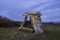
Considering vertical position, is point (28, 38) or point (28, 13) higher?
point (28, 13)

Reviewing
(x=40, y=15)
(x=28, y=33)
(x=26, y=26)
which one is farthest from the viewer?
(x=26, y=26)

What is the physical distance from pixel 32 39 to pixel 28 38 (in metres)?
0.44

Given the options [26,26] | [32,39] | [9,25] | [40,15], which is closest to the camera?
[32,39]

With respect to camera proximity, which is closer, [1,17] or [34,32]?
[34,32]

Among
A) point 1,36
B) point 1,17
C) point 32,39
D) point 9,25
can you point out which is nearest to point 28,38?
point 32,39

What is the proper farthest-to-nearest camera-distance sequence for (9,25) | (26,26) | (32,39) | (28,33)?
(9,25) → (26,26) → (28,33) → (32,39)

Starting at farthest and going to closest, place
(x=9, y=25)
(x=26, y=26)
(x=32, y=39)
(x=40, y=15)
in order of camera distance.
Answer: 1. (x=9, y=25)
2. (x=26, y=26)
3. (x=40, y=15)
4. (x=32, y=39)

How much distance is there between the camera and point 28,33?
18.9m

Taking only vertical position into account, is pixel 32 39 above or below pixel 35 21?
below

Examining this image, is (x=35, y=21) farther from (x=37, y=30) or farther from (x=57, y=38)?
(x=57, y=38)

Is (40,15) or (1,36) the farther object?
(40,15)

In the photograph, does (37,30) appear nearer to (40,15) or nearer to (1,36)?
(40,15)

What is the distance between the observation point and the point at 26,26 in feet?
70.9

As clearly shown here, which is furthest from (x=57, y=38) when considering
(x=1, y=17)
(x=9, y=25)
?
(x=1, y=17)
